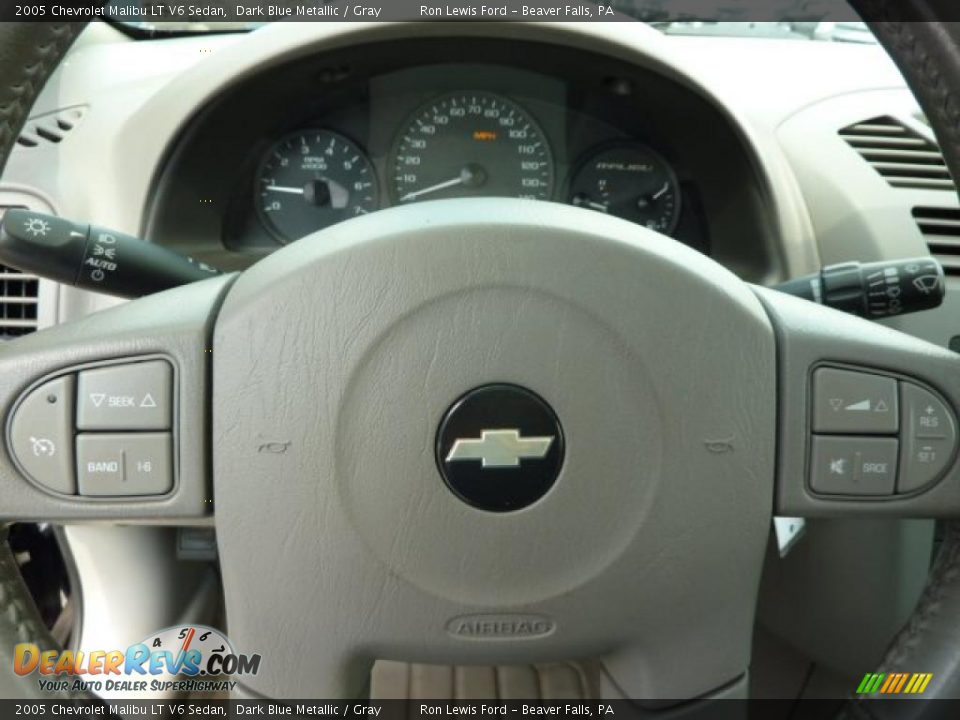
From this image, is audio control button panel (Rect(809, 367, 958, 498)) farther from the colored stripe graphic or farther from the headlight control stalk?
the headlight control stalk

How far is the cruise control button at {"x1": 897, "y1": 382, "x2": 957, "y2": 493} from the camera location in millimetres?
878

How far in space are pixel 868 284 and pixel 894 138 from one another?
0.83 meters

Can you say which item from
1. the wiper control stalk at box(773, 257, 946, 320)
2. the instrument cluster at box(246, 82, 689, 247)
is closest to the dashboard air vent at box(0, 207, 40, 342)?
the instrument cluster at box(246, 82, 689, 247)

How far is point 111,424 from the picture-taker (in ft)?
2.75

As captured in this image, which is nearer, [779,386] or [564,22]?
[779,386]

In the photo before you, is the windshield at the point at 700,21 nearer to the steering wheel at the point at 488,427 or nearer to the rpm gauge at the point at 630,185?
the rpm gauge at the point at 630,185

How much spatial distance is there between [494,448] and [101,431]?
35 centimetres

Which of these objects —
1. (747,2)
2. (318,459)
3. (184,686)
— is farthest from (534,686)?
(747,2)

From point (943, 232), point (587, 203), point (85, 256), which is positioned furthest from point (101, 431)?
point (943, 232)

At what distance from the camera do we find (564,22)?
62.0 inches

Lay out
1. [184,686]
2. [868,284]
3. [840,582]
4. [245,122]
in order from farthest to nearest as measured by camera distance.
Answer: [245,122] < [840,582] < [184,686] < [868,284]

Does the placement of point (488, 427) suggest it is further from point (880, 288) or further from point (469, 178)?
point (469, 178)

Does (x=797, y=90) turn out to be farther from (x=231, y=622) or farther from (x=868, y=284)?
(x=231, y=622)

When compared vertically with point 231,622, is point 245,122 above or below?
above
